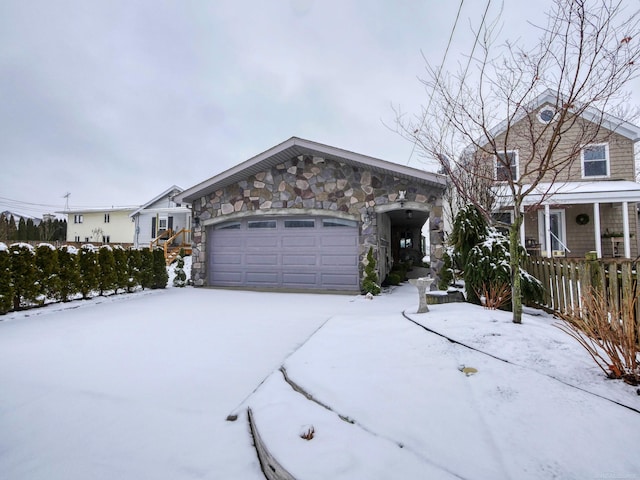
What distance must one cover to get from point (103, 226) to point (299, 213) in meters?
26.8

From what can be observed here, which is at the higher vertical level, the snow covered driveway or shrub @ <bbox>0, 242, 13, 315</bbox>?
shrub @ <bbox>0, 242, 13, 315</bbox>

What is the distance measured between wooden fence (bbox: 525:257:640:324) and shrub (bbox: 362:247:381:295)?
3421mm

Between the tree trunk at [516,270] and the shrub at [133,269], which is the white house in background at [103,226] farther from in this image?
the tree trunk at [516,270]

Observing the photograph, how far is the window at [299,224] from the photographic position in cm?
884

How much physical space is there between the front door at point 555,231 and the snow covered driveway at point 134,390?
9.53 m

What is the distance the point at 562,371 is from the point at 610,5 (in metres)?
4.02

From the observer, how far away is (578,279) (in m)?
4.16

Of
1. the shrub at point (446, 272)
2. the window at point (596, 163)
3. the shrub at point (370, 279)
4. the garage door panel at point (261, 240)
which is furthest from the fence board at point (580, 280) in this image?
the window at point (596, 163)

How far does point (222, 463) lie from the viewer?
68.2 inches

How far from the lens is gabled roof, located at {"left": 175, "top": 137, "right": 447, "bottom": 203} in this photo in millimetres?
7512

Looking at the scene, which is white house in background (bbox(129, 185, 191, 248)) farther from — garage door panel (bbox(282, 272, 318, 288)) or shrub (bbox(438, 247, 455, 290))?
shrub (bbox(438, 247, 455, 290))

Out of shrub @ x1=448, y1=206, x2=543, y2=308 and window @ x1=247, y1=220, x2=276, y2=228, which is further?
window @ x1=247, y1=220, x2=276, y2=228

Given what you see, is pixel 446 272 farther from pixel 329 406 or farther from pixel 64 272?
pixel 64 272

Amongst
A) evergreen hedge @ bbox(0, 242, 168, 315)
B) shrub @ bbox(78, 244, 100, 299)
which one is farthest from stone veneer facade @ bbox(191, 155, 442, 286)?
shrub @ bbox(78, 244, 100, 299)
